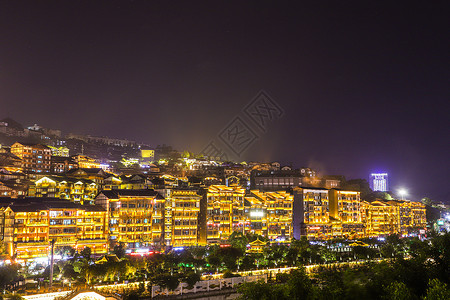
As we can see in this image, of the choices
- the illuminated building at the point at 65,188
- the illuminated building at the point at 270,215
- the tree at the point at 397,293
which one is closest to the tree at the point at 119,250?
the illuminated building at the point at 65,188

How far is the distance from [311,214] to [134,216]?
85.7 feet

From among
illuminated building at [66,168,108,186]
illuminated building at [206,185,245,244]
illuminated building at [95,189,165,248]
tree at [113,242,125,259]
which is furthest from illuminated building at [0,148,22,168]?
illuminated building at [206,185,245,244]

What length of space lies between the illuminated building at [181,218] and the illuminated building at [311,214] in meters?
16.7

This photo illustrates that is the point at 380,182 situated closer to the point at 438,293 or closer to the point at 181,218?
the point at 181,218

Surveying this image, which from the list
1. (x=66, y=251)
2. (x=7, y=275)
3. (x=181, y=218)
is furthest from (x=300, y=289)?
(x=181, y=218)

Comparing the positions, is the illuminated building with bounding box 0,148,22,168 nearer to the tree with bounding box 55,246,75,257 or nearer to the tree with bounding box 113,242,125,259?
the tree with bounding box 55,246,75,257

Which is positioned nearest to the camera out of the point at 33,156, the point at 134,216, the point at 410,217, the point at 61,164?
the point at 134,216

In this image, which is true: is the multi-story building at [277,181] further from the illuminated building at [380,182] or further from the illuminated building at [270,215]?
the illuminated building at [380,182]

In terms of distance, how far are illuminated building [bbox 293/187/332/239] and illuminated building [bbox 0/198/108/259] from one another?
2771cm

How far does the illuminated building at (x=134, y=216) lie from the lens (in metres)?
41.8

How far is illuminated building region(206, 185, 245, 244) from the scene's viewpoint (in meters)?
48.2

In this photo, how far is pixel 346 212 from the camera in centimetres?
6056

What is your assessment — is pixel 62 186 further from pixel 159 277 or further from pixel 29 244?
pixel 159 277

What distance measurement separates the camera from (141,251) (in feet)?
135
